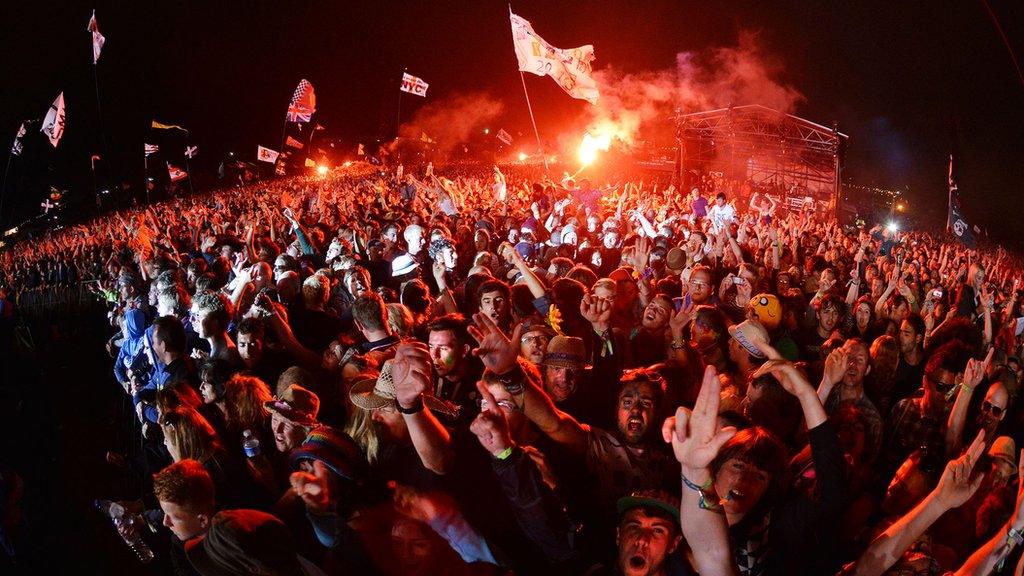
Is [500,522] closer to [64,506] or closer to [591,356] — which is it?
[591,356]

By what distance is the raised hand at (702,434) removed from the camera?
1663 millimetres

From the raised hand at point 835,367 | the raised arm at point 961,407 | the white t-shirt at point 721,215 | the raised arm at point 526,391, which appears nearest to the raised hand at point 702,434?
the raised arm at point 526,391

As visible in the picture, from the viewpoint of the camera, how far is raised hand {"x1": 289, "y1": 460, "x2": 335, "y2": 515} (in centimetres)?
208

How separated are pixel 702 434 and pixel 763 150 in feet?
77.1

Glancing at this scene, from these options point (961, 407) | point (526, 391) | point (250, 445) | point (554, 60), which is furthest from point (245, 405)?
point (554, 60)

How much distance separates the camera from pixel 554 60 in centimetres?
1217

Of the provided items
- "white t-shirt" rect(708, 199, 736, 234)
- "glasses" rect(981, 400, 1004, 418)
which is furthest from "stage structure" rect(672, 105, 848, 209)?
"glasses" rect(981, 400, 1004, 418)

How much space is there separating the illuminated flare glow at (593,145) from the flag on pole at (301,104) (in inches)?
477

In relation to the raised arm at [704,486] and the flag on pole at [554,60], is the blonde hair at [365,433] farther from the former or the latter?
the flag on pole at [554,60]

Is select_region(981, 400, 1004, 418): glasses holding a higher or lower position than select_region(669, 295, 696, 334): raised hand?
lower

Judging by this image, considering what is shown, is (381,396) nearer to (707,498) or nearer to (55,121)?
(707,498)

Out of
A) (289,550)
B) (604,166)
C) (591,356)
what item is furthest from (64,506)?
(604,166)

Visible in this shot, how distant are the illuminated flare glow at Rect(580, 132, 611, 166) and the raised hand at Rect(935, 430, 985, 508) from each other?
24.3m

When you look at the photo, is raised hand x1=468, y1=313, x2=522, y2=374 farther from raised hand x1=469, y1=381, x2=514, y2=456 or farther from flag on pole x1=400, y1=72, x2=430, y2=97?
flag on pole x1=400, y1=72, x2=430, y2=97
